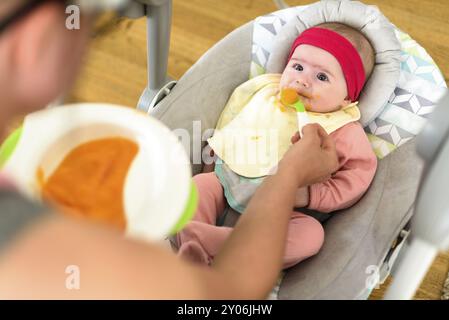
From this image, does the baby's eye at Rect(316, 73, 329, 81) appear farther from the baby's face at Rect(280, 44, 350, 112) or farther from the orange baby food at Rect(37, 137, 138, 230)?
the orange baby food at Rect(37, 137, 138, 230)

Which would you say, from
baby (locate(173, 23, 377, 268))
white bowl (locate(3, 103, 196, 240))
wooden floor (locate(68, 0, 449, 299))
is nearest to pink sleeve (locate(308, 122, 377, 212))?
baby (locate(173, 23, 377, 268))

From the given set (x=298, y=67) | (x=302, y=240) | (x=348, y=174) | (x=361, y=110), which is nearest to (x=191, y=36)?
(x=298, y=67)

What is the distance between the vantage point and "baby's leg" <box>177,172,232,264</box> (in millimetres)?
906

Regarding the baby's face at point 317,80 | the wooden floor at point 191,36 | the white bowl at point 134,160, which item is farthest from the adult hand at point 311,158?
the wooden floor at point 191,36

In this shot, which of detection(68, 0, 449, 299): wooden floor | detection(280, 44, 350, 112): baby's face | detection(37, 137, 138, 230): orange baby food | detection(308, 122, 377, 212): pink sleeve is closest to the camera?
detection(37, 137, 138, 230): orange baby food

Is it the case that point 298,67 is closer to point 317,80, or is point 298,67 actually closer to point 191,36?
point 317,80

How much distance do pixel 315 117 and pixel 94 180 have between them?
0.63 meters

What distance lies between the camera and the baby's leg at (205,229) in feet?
2.97

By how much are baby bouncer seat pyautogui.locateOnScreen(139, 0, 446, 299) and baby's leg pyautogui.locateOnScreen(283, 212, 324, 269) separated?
0.02 meters

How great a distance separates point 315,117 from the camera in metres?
1.14

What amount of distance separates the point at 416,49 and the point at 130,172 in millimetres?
834

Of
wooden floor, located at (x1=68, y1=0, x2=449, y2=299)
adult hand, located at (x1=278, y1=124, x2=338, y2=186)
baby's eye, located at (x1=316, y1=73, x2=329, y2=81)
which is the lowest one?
wooden floor, located at (x1=68, y1=0, x2=449, y2=299)

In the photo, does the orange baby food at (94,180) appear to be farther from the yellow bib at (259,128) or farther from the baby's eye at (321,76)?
the baby's eye at (321,76)
